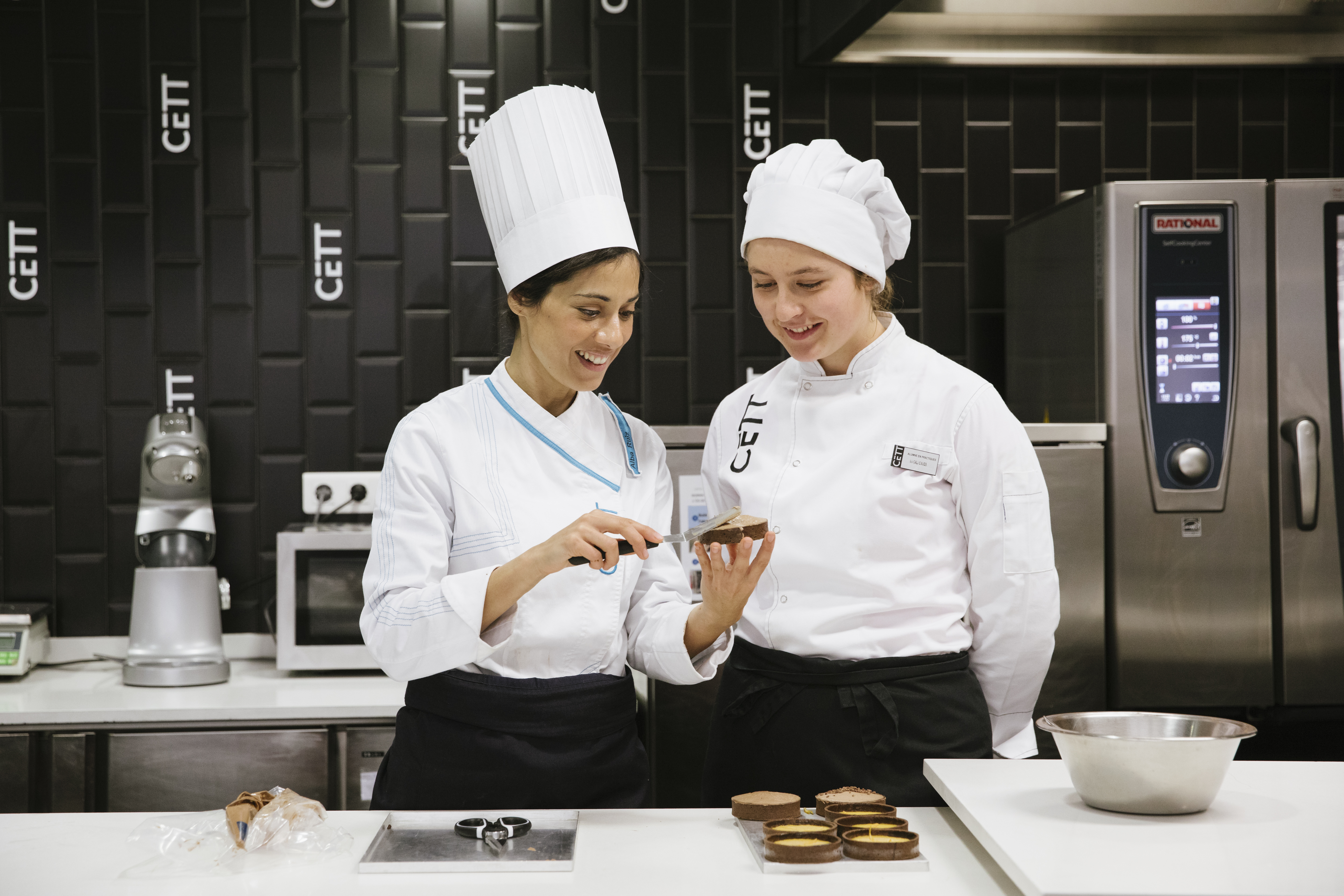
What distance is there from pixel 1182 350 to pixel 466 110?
2028 millimetres

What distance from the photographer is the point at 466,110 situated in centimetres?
316

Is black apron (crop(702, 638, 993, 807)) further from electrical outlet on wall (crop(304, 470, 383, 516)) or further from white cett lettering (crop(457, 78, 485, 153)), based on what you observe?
white cett lettering (crop(457, 78, 485, 153))

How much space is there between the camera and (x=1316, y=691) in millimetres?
2688

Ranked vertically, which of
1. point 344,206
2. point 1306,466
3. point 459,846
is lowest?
point 459,846

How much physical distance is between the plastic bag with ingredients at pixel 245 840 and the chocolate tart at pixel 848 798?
59 cm

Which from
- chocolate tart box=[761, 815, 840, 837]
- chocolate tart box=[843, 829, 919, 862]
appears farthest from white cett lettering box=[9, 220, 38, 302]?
chocolate tart box=[843, 829, 919, 862]

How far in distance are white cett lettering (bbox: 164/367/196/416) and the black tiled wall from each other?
14 millimetres

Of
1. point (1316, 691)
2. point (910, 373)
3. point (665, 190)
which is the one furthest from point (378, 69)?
point (1316, 691)

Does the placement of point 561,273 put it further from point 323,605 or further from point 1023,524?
point 323,605

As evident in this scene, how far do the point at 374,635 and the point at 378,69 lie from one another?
2.18 m

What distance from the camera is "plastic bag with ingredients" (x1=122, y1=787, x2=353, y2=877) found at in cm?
126

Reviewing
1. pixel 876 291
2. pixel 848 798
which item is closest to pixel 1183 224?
pixel 876 291

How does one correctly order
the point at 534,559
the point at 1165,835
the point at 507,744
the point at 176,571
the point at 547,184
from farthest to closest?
the point at 176,571 → the point at 547,184 → the point at 507,744 → the point at 534,559 → the point at 1165,835

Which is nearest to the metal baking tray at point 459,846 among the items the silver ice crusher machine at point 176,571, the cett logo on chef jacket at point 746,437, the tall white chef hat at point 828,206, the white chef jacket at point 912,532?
the white chef jacket at point 912,532
